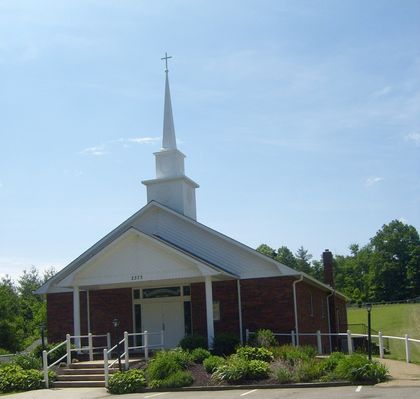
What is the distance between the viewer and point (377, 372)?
17.2 m

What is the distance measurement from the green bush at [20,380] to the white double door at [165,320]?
6650mm

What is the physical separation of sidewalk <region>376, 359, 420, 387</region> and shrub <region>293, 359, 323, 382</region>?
192 centimetres

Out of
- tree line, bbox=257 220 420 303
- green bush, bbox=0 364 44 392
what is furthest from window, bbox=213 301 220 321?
tree line, bbox=257 220 420 303

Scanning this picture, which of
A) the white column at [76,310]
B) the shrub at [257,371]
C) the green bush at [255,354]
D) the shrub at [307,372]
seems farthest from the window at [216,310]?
the shrub at [307,372]

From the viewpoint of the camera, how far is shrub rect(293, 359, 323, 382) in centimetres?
1795

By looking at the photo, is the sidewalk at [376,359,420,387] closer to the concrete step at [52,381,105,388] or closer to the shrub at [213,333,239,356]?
the shrub at [213,333,239,356]

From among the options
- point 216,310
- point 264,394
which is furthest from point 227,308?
point 264,394

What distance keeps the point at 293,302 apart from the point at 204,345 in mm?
4356

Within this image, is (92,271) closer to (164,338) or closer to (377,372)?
(164,338)

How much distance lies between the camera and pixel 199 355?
21141 millimetres

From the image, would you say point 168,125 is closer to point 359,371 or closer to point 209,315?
point 209,315

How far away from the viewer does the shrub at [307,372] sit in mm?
17953

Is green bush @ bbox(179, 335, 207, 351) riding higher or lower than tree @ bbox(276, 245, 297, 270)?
lower

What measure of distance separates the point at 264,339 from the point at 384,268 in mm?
95185
